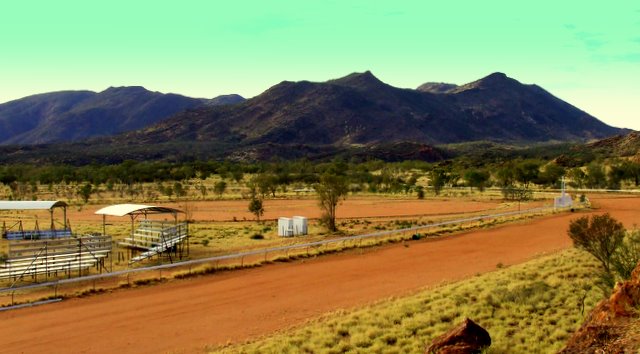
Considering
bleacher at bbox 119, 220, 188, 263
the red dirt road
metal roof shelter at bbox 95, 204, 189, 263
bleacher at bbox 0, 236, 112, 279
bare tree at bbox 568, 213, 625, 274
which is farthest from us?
metal roof shelter at bbox 95, 204, 189, 263

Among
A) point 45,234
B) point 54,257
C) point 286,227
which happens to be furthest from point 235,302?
point 45,234

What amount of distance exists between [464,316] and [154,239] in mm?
15440

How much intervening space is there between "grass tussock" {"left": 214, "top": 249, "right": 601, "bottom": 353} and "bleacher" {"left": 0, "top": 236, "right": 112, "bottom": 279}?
33.0 feet

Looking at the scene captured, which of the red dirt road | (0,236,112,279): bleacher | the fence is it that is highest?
(0,236,112,279): bleacher

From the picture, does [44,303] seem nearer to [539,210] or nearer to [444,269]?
[444,269]

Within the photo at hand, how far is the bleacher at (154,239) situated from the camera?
901 inches

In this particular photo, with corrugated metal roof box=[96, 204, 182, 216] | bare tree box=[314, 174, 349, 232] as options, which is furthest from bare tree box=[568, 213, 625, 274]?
corrugated metal roof box=[96, 204, 182, 216]

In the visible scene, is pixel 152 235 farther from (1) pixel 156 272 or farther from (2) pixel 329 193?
(2) pixel 329 193

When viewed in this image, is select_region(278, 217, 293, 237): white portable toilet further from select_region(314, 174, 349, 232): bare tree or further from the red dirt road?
the red dirt road

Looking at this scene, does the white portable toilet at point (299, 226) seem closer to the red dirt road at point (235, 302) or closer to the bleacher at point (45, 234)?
the red dirt road at point (235, 302)

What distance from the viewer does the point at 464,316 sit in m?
13.7

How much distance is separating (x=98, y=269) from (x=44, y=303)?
184 inches

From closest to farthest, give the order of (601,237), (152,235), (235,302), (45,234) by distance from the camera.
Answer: (235,302) → (601,237) → (152,235) → (45,234)

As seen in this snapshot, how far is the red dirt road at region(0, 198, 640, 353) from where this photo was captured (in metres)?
12.9
